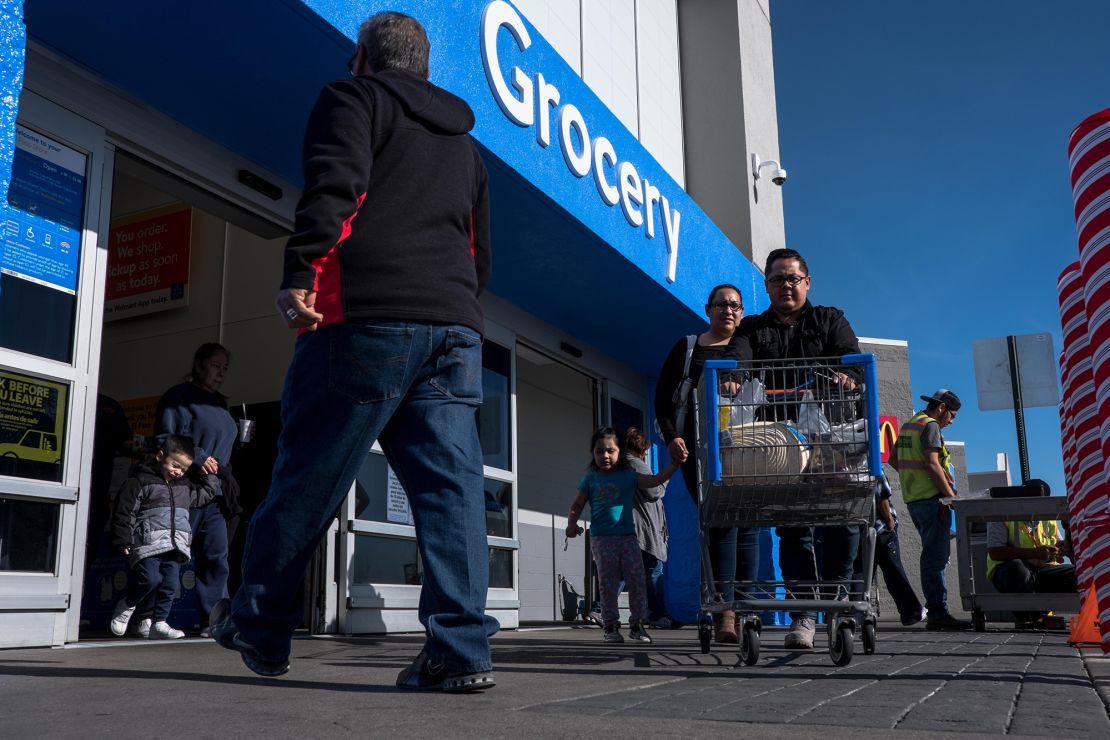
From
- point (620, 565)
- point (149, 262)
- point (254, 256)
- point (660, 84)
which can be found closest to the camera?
point (620, 565)

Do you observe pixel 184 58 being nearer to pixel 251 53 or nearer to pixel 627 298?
pixel 251 53

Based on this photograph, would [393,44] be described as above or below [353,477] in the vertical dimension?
above

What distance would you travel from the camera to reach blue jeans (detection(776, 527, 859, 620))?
13.9 ft

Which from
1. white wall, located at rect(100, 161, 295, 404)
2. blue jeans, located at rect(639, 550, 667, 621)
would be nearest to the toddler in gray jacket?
white wall, located at rect(100, 161, 295, 404)

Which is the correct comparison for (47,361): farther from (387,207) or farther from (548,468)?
(548,468)

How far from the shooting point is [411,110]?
282cm

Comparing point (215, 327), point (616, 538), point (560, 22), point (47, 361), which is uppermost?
point (560, 22)

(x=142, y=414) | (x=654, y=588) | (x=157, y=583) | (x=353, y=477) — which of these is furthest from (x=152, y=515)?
(x=654, y=588)

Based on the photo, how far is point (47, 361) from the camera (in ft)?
14.6

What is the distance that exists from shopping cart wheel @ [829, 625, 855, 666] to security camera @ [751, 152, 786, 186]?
8.95 meters

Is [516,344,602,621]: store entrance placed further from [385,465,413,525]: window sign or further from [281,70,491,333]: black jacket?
[281,70,491,333]: black jacket

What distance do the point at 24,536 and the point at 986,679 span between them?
3.76 metres

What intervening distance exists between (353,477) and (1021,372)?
7.77 metres

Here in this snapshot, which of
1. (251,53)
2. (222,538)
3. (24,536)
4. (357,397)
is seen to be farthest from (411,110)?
(222,538)
